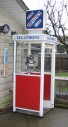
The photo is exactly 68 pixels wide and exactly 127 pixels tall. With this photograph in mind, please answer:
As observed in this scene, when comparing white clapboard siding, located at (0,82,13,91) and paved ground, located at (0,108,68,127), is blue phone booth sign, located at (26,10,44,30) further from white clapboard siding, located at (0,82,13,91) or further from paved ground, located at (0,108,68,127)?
paved ground, located at (0,108,68,127)

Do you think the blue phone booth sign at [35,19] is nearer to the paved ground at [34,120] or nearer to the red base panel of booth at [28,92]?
the red base panel of booth at [28,92]

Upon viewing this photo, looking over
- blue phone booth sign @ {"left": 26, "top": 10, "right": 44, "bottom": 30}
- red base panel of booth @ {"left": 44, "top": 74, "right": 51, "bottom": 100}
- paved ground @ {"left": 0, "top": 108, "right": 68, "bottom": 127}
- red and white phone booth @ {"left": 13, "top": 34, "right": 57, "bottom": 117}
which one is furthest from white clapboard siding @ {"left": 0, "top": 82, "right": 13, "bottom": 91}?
blue phone booth sign @ {"left": 26, "top": 10, "right": 44, "bottom": 30}

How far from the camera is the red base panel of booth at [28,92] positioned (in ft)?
22.1

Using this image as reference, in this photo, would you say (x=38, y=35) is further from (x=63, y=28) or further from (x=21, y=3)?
(x=63, y=28)

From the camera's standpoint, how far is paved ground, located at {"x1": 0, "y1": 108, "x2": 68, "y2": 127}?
6.09 meters

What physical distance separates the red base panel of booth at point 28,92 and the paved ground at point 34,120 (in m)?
0.30

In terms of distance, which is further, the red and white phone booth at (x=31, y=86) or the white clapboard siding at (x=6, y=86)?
the white clapboard siding at (x=6, y=86)

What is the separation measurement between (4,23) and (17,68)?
Result: 1.35 meters

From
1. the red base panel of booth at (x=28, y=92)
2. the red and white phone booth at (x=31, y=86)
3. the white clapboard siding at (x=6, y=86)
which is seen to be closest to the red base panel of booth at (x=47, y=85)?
the red and white phone booth at (x=31, y=86)

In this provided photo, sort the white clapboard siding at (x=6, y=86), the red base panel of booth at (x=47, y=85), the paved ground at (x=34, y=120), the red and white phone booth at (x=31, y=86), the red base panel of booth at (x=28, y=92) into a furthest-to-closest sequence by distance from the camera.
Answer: the red base panel of booth at (x=47, y=85) → the white clapboard siding at (x=6, y=86) → the red base panel of booth at (x=28, y=92) → the red and white phone booth at (x=31, y=86) → the paved ground at (x=34, y=120)

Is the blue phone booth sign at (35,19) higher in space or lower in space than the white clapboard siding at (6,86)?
higher

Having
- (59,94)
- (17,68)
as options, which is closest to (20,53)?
(17,68)

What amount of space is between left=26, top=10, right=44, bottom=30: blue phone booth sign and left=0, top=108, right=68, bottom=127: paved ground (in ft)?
8.01

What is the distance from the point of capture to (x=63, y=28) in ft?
70.2
